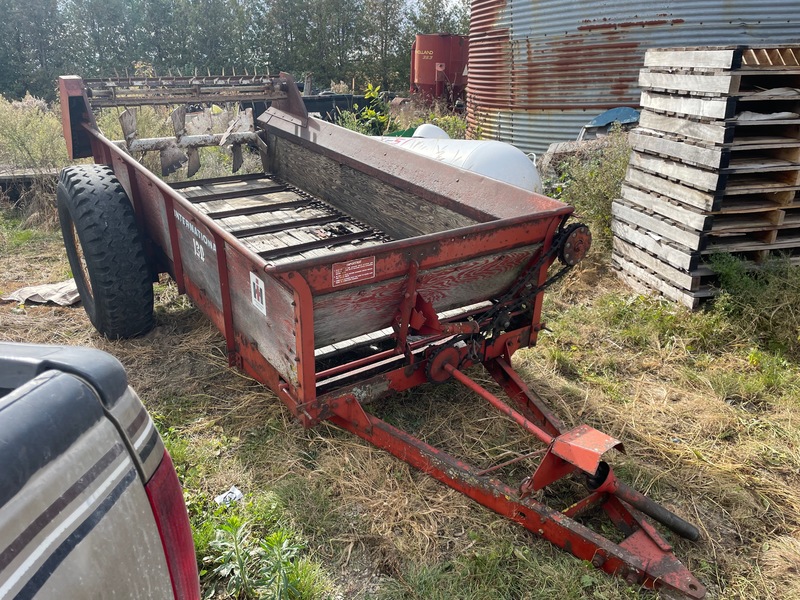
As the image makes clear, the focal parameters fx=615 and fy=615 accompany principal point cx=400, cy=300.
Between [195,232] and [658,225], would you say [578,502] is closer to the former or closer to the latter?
[195,232]

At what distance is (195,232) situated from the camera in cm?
342

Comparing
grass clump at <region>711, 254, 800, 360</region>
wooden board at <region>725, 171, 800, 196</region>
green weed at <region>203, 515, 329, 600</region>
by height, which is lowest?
green weed at <region>203, 515, 329, 600</region>

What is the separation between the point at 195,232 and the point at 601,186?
390 centimetres

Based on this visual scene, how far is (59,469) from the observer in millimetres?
1030

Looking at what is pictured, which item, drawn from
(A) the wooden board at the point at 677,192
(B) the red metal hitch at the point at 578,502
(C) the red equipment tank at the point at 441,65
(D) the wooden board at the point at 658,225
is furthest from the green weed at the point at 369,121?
(B) the red metal hitch at the point at 578,502

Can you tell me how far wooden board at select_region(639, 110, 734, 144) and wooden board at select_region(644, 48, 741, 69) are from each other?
1.22 feet

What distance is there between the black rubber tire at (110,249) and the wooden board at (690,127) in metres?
3.97

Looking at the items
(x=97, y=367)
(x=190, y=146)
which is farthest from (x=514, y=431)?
(x=190, y=146)

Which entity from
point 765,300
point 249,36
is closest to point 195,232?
point 765,300

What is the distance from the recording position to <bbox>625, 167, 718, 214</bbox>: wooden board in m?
4.45

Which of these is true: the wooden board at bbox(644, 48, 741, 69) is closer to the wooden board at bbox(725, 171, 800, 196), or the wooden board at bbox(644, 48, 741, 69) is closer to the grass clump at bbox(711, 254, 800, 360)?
the wooden board at bbox(725, 171, 800, 196)

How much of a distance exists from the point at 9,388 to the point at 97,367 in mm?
197

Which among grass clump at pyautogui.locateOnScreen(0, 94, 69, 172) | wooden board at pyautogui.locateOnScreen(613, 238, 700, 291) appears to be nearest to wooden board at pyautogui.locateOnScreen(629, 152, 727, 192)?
wooden board at pyautogui.locateOnScreen(613, 238, 700, 291)

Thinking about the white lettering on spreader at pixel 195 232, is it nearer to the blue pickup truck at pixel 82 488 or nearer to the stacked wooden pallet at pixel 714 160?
the blue pickup truck at pixel 82 488
